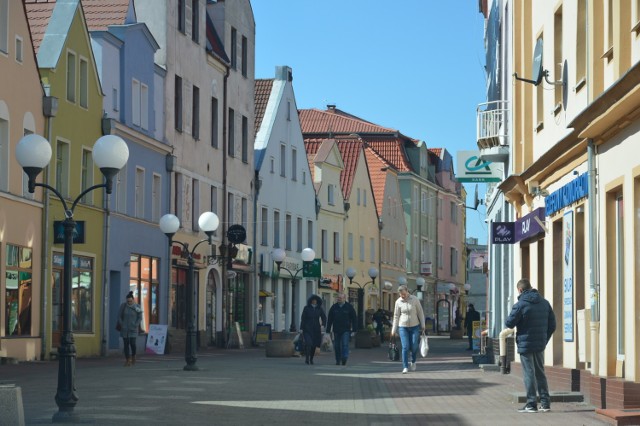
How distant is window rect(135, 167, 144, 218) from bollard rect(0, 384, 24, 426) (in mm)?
31026

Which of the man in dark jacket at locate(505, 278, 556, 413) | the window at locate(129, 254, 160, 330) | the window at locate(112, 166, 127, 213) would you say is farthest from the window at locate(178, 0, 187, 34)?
the man in dark jacket at locate(505, 278, 556, 413)

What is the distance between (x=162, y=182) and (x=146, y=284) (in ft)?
12.1

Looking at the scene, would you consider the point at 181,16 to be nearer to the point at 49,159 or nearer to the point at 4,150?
the point at 4,150

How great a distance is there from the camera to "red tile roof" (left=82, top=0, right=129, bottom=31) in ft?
138

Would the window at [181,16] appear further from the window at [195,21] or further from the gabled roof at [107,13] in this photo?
the gabled roof at [107,13]

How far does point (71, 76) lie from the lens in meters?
37.4

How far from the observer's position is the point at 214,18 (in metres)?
53.6

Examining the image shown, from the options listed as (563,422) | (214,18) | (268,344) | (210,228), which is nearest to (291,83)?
(214,18)

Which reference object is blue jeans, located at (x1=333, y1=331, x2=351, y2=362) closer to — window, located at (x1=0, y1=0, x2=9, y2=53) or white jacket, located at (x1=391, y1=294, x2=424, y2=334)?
white jacket, located at (x1=391, y1=294, x2=424, y2=334)

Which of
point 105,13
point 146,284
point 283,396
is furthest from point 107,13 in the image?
point 283,396

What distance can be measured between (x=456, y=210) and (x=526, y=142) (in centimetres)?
8087

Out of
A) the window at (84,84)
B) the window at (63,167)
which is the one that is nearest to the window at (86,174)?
the window at (63,167)

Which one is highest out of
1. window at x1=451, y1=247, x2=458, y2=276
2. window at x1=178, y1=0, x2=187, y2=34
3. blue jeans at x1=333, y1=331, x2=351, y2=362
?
window at x1=178, y1=0, x2=187, y2=34

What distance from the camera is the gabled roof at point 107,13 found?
138 feet
